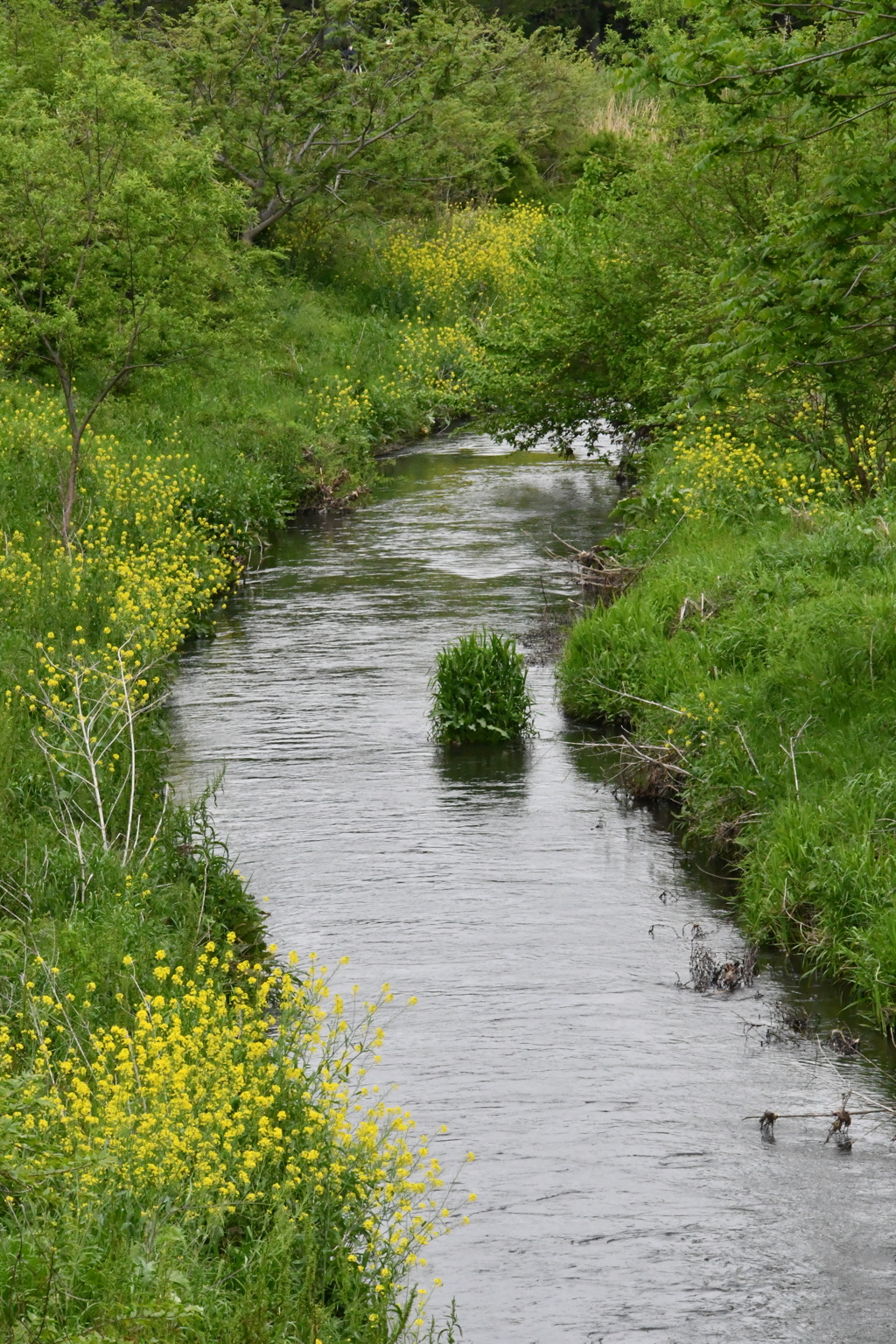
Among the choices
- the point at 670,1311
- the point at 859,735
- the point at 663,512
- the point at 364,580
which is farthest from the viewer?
the point at 364,580

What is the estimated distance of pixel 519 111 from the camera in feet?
156

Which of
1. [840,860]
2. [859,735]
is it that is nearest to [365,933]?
[840,860]

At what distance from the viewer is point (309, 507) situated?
2331cm

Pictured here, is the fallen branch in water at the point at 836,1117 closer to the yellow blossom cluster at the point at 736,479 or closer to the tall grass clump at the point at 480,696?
the tall grass clump at the point at 480,696

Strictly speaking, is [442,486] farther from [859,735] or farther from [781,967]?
[781,967]

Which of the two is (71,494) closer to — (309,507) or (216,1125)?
(309,507)

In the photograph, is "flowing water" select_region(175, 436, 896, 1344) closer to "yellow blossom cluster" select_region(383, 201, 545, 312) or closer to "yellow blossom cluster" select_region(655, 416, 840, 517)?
"yellow blossom cluster" select_region(655, 416, 840, 517)

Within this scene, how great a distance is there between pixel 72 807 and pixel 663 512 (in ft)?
31.3

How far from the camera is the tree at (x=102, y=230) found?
51.3ft

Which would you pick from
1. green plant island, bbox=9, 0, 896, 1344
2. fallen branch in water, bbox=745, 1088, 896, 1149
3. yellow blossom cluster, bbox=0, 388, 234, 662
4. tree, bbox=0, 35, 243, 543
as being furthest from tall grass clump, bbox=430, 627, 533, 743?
fallen branch in water, bbox=745, 1088, 896, 1149

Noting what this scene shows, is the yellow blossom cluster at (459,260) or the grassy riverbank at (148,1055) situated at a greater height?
the yellow blossom cluster at (459,260)

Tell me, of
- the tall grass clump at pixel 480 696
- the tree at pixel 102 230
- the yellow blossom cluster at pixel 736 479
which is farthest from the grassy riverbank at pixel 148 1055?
the yellow blossom cluster at pixel 736 479

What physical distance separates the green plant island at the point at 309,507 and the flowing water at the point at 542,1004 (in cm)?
42

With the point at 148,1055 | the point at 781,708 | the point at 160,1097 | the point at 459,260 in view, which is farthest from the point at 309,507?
the point at 160,1097
